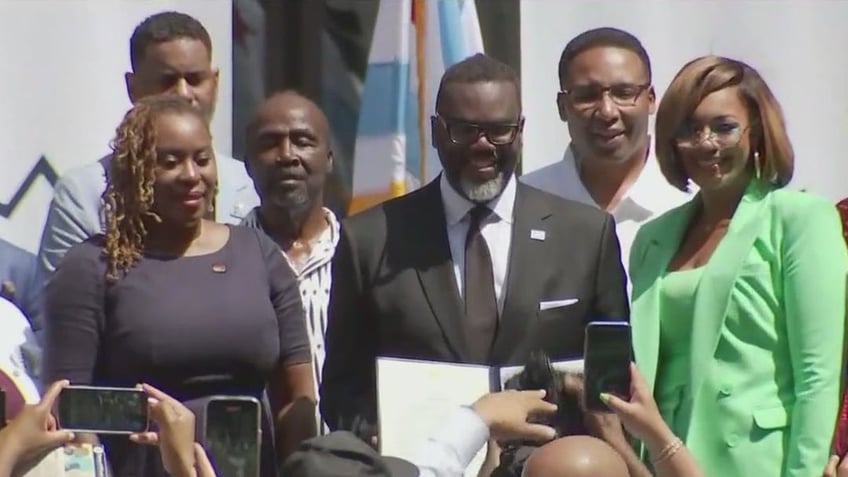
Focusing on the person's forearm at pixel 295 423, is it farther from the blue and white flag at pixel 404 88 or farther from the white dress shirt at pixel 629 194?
the blue and white flag at pixel 404 88

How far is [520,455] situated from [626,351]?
0.34m

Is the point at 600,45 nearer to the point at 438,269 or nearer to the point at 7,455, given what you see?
the point at 438,269

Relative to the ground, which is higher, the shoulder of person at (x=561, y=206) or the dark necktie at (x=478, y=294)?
the shoulder of person at (x=561, y=206)

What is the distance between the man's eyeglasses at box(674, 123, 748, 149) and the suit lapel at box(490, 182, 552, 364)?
33cm

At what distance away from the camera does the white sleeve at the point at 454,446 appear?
356 cm

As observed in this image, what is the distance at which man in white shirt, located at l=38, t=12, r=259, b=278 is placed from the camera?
15.1 ft

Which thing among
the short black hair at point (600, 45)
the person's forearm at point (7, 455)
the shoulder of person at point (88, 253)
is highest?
the short black hair at point (600, 45)

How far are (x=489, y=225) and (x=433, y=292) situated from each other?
0.20m

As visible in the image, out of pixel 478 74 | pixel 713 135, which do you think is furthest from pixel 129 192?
pixel 713 135

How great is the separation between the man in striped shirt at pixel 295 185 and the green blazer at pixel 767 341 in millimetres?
862

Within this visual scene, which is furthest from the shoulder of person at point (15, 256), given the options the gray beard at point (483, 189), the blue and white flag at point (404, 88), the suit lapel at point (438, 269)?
the gray beard at point (483, 189)

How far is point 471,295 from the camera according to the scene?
4.20 metres

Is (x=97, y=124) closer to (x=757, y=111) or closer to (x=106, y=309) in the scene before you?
(x=106, y=309)

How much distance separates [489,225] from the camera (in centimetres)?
427
